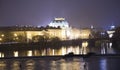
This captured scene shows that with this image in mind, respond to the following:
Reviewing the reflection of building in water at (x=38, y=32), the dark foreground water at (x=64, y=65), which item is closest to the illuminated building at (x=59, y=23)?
Answer: the reflection of building in water at (x=38, y=32)

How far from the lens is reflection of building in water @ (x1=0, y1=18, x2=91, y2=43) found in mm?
122238

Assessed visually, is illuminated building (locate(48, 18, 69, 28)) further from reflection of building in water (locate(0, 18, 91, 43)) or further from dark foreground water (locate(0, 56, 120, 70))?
dark foreground water (locate(0, 56, 120, 70))

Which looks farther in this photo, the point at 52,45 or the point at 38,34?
the point at 38,34

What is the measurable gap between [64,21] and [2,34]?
49960 mm

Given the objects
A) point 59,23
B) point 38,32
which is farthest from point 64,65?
point 59,23

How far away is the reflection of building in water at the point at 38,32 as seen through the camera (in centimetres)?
12224

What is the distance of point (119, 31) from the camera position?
123 meters

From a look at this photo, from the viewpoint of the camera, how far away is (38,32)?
139125 mm

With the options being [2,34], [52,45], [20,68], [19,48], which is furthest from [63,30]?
[20,68]

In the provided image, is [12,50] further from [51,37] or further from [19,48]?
[51,37]

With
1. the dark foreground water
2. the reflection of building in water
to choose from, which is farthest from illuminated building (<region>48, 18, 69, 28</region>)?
the dark foreground water

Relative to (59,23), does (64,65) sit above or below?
below

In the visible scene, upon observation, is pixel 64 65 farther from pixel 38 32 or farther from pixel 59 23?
pixel 59 23

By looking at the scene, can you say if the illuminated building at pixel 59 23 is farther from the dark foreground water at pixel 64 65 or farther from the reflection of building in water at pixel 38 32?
the dark foreground water at pixel 64 65
